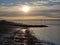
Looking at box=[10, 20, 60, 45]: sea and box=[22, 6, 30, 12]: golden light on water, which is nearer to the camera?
box=[10, 20, 60, 45]: sea

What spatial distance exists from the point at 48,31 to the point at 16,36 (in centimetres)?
28

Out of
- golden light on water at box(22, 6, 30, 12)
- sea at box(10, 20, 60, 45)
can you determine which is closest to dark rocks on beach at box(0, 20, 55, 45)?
sea at box(10, 20, 60, 45)

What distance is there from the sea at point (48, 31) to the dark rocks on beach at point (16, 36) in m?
0.05

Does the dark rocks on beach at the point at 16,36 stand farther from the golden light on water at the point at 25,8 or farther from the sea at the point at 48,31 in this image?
the golden light on water at the point at 25,8

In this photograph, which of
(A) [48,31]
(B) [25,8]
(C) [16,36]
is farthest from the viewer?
(B) [25,8]

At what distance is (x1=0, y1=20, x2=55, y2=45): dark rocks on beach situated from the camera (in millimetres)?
1197

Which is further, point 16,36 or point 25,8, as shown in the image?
point 25,8

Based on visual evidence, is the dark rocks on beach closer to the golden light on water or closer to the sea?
the sea

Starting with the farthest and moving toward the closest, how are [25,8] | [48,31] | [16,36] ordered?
[25,8]
[48,31]
[16,36]

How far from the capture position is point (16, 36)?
126 cm

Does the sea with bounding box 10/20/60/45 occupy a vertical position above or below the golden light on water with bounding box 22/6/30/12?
below

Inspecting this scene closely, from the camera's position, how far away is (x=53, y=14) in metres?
1.55

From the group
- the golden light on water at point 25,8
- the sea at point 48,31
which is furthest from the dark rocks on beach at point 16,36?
the golden light on water at point 25,8

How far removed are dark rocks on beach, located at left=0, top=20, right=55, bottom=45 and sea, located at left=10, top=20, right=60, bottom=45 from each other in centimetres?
5
